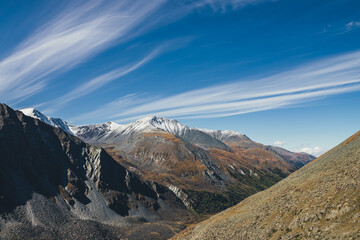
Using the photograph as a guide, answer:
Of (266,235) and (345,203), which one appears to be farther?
(266,235)

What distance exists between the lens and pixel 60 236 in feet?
333

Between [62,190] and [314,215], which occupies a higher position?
[62,190]

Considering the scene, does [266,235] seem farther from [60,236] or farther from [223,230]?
[60,236]

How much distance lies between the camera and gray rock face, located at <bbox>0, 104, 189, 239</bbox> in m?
105

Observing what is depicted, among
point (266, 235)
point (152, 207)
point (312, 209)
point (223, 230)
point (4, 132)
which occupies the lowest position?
point (152, 207)

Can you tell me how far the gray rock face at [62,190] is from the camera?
105 meters

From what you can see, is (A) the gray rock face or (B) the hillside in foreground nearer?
(B) the hillside in foreground

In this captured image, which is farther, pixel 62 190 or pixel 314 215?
pixel 62 190

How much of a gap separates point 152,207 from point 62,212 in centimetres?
6175

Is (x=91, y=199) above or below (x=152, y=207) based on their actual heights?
above

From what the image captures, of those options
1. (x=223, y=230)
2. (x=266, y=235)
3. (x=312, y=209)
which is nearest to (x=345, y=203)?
(x=312, y=209)

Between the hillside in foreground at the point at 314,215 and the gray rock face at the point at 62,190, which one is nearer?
the hillside in foreground at the point at 314,215

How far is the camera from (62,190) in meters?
134

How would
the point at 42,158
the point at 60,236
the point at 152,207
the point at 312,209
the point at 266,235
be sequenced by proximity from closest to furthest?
the point at 312,209 → the point at 266,235 → the point at 60,236 → the point at 42,158 → the point at 152,207
